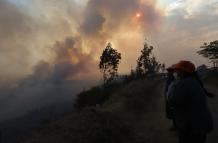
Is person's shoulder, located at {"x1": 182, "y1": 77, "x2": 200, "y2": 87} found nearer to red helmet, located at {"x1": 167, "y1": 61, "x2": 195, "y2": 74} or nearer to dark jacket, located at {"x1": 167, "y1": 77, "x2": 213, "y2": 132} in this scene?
dark jacket, located at {"x1": 167, "y1": 77, "x2": 213, "y2": 132}

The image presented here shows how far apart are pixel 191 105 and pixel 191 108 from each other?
0.18 feet

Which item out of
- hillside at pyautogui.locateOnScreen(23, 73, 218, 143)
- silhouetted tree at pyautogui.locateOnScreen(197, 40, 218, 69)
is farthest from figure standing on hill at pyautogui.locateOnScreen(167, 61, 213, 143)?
silhouetted tree at pyautogui.locateOnScreen(197, 40, 218, 69)

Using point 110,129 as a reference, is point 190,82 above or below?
above

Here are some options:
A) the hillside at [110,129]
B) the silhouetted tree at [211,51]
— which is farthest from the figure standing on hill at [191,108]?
the silhouetted tree at [211,51]

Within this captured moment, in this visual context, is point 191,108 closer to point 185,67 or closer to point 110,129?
point 185,67

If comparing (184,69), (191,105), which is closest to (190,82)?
(184,69)

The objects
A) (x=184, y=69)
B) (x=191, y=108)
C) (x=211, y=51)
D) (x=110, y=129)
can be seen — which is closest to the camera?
(x=191, y=108)

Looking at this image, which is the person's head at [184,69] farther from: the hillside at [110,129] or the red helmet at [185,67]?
the hillside at [110,129]

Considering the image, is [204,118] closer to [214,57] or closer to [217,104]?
[217,104]

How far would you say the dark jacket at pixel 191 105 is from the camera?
9.03 meters

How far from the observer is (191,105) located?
9.08m

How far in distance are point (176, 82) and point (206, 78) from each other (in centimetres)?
3705

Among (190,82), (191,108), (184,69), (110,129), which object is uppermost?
(184,69)

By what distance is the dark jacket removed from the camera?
9.03 metres
